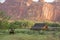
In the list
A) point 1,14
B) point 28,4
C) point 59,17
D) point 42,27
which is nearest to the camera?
point 1,14

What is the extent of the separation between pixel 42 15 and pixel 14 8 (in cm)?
1103

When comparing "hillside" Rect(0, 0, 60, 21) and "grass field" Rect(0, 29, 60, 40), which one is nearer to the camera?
"grass field" Rect(0, 29, 60, 40)

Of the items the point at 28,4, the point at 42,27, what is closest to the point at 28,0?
the point at 28,4

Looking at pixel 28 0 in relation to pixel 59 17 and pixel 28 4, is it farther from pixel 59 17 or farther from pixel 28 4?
pixel 59 17

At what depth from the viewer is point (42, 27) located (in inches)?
963

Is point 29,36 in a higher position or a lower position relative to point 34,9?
lower

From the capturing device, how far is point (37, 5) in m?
78.9

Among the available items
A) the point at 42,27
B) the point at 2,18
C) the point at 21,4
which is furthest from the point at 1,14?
the point at 21,4

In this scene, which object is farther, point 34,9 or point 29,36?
point 34,9

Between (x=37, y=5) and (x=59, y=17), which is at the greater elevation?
(x=37, y=5)

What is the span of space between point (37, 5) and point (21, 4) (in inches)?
296

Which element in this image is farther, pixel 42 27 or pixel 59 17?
pixel 59 17

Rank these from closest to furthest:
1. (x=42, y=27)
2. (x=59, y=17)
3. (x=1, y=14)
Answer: (x=1, y=14) → (x=42, y=27) → (x=59, y=17)

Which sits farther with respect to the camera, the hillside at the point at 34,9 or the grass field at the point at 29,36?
the hillside at the point at 34,9
